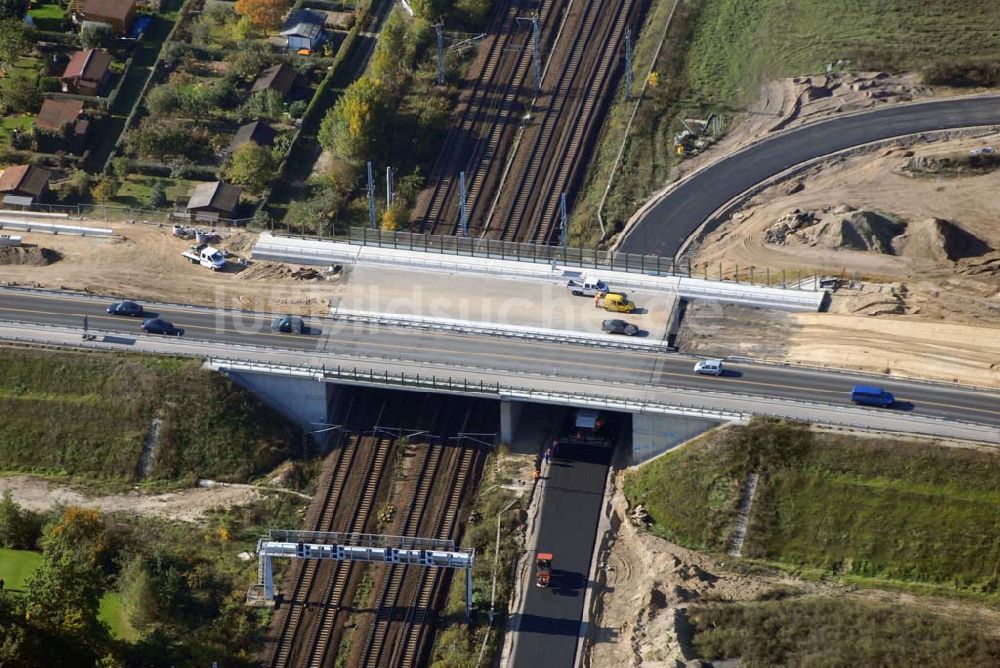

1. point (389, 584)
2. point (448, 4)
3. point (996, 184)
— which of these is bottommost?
point (389, 584)

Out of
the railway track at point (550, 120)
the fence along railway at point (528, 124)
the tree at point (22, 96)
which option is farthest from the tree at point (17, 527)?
the tree at point (22, 96)

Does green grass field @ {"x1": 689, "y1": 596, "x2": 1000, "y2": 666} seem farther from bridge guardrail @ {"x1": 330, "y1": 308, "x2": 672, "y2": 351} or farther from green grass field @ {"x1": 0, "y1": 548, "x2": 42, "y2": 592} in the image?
green grass field @ {"x1": 0, "y1": 548, "x2": 42, "y2": 592}

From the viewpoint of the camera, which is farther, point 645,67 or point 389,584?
point 645,67

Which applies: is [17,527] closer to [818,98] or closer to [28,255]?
[28,255]

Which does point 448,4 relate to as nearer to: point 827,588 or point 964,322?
point 964,322

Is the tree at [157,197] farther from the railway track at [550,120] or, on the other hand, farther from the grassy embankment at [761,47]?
the grassy embankment at [761,47]

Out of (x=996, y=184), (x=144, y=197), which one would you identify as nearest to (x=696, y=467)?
(x=996, y=184)

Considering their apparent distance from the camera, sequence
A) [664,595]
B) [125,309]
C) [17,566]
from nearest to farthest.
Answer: [664,595]
[17,566]
[125,309]

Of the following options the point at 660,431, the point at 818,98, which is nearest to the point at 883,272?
the point at 818,98
